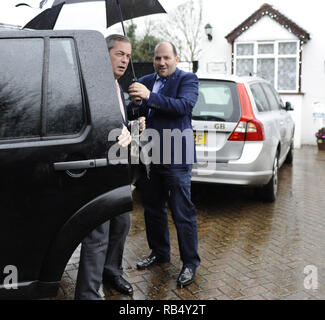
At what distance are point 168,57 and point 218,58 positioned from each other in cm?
1164

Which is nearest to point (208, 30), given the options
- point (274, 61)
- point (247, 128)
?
point (274, 61)

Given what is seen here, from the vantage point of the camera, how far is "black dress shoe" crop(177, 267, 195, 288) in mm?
3248

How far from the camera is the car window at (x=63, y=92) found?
2102mm

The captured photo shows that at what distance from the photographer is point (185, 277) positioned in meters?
3.27

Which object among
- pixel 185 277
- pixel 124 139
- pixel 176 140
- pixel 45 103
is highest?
pixel 45 103

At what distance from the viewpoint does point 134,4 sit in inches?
123

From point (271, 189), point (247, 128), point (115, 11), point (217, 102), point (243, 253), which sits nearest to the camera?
point (115, 11)

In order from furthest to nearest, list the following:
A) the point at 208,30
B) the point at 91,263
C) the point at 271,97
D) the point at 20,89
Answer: the point at 208,30 < the point at 271,97 < the point at 91,263 < the point at 20,89

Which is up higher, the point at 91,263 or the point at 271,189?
the point at 91,263

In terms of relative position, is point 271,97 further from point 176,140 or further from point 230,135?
point 176,140

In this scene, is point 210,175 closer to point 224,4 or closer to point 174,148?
point 174,148

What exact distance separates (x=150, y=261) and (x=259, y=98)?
9.90 ft

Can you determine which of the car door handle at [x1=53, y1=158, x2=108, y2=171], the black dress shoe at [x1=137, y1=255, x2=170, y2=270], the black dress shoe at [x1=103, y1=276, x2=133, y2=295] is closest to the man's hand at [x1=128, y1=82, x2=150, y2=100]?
the car door handle at [x1=53, y1=158, x2=108, y2=171]

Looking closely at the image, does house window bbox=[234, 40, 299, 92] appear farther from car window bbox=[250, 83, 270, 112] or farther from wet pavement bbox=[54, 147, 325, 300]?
wet pavement bbox=[54, 147, 325, 300]
